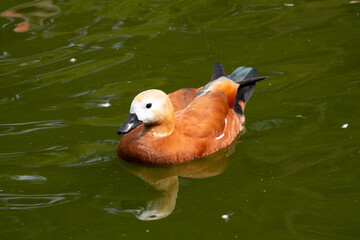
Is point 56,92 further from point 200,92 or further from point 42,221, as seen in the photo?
point 42,221

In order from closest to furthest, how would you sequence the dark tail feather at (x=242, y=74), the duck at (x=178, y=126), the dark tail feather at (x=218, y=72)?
1. the duck at (x=178, y=126)
2. the dark tail feather at (x=218, y=72)
3. the dark tail feather at (x=242, y=74)

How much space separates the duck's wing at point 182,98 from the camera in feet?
24.0

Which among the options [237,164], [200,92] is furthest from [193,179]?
[200,92]

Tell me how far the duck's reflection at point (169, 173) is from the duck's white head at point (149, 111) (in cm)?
41

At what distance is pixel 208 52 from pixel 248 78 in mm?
1580

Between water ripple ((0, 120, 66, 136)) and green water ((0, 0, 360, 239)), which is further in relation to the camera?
water ripple ((0, 120, 66, 136))

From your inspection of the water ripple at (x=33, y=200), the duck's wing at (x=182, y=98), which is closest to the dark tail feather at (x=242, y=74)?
the duck's wing at (x=182, y=98)

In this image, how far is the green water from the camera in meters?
5.39

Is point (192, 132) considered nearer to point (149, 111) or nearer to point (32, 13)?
point (149, 111)

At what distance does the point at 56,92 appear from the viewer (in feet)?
27.5

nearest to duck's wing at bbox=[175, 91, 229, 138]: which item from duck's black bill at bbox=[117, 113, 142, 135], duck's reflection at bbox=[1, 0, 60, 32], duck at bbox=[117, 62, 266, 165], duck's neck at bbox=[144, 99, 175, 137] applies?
duck at bbox=[117, 62, 266, 165]

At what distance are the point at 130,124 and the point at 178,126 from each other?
1.94 ft

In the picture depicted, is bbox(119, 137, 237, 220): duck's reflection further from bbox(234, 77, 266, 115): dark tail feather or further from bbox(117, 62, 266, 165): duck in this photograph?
bbox(234, 77, 266, 115): dark tail feather

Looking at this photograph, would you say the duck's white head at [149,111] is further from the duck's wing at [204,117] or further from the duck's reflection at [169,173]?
the duck's reflection at [169,173]
